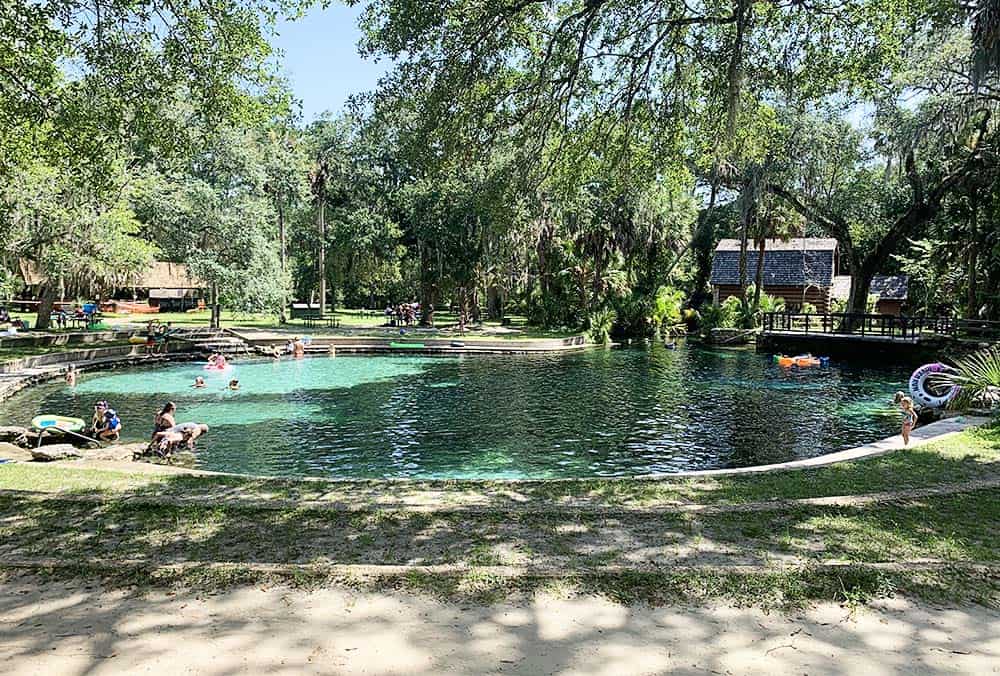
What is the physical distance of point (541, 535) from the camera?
6.45m

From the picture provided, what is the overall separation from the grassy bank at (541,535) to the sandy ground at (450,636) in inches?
11.1

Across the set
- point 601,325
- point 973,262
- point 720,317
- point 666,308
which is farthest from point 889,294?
point 973,262

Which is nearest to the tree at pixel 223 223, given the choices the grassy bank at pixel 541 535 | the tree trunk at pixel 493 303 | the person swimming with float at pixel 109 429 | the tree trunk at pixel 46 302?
the tree trunk at pixel 46 302

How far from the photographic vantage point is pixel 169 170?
35.8 metres

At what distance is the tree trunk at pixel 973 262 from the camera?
27.3m

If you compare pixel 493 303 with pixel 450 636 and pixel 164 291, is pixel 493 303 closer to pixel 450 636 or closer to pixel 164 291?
pixel 164 291

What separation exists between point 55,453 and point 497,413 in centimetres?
971

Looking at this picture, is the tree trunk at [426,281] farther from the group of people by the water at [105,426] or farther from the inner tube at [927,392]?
the inner tube at [927,392]

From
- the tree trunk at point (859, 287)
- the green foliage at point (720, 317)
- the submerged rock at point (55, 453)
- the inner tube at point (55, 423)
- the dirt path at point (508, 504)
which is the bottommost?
the submerged rock at point (55, 453)

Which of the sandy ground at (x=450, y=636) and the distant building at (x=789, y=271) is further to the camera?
the distant building at (x=789, y=271)

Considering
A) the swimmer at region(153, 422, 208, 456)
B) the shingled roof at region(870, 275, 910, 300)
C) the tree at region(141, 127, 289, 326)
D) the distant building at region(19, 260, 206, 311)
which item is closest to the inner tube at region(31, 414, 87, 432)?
the swimmer at region(153, 422, 208, 456)

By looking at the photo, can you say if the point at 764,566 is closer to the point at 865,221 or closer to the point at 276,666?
the point at 276,666

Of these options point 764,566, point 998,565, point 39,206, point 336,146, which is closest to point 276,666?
point 764,566

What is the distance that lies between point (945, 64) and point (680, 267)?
23.5 m
